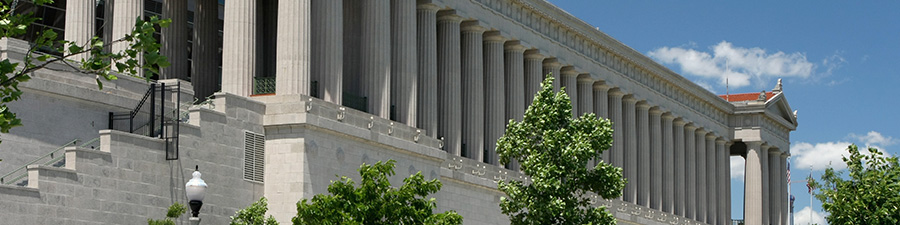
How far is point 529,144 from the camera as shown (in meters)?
51.0

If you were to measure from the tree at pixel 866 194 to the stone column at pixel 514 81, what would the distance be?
2142 cm

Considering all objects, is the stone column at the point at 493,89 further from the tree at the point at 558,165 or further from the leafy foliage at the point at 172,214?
the leafy foliage at the point at 172,214

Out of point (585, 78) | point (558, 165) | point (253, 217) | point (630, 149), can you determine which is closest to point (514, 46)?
point (585, 78)

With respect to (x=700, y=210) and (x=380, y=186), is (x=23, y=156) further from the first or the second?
(x=700, y=210)

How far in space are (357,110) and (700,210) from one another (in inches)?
2098

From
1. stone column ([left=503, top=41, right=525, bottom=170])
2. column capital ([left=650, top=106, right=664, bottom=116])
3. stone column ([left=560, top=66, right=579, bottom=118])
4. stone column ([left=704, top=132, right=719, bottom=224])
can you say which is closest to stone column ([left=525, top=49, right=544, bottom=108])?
stone column ([left=503, top=41, right=525, bottom=170])

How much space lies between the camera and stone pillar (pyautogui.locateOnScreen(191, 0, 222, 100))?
215 feet

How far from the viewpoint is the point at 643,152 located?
96.6 m

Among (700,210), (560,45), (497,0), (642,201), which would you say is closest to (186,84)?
(497,0)

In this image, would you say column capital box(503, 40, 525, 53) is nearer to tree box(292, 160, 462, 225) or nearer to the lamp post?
tree box(292, 160, 462, 225)

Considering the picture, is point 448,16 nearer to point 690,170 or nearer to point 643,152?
point 643,152

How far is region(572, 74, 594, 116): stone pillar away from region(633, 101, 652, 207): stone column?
8338mm

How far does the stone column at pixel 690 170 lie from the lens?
341 ft

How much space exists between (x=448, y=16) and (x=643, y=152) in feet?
95.6
